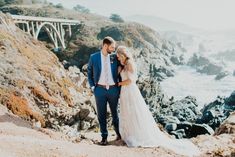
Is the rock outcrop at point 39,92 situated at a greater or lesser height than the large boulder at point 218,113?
greater

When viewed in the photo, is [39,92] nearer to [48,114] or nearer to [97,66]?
[48,114]

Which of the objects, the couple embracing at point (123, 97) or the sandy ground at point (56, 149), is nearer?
the sandy ground at point (56, 149)

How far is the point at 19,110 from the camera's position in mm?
13703

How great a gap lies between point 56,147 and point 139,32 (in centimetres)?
8791

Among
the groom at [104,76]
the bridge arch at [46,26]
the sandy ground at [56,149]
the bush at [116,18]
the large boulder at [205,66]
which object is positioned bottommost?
the large boulder at [205,66]

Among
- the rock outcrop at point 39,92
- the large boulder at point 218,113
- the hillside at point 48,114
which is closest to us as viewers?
the hillside at point 48,114

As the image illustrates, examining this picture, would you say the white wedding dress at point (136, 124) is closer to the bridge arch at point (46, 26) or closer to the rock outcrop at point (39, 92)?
the rock outcrop at point (39, 92)

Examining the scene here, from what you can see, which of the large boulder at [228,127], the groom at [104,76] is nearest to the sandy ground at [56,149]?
the groom at [104,76]

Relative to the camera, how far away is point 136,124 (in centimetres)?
975

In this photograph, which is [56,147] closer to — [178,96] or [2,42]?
[2,42]

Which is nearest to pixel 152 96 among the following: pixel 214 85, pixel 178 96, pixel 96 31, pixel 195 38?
pixel 178 96

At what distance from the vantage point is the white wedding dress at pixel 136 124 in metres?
9.66

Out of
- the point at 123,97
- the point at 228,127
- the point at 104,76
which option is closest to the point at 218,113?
the point at 228,127

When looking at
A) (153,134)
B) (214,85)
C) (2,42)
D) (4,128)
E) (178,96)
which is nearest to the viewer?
(153,134)
